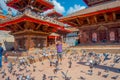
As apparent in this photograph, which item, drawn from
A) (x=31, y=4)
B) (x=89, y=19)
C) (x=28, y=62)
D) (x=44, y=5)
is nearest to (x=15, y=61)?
(x=28, y=62)

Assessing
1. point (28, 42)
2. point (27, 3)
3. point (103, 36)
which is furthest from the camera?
point (27, 3)

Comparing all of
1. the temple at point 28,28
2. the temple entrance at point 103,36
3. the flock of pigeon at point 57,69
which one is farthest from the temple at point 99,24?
the flock of pigeon at point 57,69

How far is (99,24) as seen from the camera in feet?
51.0

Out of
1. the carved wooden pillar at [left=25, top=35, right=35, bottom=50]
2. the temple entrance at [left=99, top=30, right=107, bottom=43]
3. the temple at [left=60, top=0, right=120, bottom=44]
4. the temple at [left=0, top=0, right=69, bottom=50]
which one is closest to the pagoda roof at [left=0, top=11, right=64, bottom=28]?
the temple at [left=0, top=0, right=69, bottom=50]

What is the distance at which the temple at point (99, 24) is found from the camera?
1397 centimetres

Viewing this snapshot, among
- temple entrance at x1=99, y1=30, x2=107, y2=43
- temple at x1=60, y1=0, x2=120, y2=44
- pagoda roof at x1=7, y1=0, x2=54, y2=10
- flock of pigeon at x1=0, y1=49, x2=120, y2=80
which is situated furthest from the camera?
pagoda roof at x1=7, y1=0, x2=54, y2=10

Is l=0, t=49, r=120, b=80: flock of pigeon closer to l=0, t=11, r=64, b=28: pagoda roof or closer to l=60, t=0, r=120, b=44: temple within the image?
l=0, t=11, r=64, b=28: pagoda roof

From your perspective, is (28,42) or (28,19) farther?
(28,42)

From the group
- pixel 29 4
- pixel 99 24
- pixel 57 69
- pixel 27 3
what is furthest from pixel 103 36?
pixel 27 3

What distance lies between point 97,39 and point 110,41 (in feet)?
5.13

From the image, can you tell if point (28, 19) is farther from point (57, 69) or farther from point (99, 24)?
point (99, 24)

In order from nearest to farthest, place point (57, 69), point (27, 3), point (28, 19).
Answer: point (57, 69), point (28, 19), point (27, 3)

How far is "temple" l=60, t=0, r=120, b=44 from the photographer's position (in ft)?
45.8

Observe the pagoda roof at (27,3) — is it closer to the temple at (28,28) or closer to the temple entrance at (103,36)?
the temple at (28,28)
